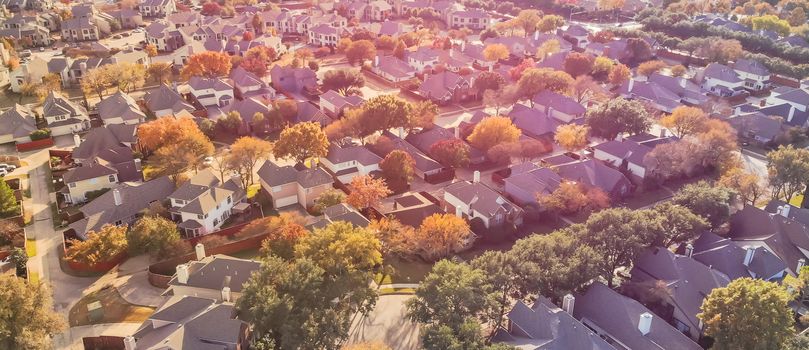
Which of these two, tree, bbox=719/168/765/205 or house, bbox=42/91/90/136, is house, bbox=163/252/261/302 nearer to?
house, bbox=42/91/90/136

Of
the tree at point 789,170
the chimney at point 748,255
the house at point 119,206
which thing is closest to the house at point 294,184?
the house at point 119,206

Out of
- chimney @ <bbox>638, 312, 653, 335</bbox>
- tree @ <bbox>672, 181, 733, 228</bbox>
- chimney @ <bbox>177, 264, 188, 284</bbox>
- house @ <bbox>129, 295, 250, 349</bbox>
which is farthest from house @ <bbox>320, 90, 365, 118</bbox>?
chimney @ <bbox>638, 312, 653, 335</bbox>

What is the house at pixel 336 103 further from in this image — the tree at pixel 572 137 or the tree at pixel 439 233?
the tree at pixel 439 233

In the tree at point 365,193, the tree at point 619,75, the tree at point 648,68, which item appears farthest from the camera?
the tree at point 648,68

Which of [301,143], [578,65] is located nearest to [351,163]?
[301,143]

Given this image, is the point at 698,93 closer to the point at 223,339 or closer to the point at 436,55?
the point at 436,55

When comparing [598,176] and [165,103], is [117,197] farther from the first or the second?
[598,176]

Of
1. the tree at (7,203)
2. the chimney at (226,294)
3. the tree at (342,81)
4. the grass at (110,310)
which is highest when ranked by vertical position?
the chimney at (226,294)
